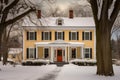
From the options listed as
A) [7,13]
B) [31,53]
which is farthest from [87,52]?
[7,13]

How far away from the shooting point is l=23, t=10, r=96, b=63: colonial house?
4575 cm

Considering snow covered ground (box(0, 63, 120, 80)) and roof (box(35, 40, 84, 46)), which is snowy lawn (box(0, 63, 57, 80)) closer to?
snow covered ground (box(0, 63, 120, 80))

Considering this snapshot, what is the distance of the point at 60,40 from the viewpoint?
150ft

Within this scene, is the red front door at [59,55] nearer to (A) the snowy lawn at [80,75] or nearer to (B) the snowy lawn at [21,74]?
(B) the snowy lawn at [21,74]

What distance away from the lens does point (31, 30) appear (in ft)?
151

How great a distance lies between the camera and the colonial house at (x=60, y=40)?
45750mm

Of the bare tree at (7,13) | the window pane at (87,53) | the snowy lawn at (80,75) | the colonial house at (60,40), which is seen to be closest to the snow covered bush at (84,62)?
the colonial house at (60,40)

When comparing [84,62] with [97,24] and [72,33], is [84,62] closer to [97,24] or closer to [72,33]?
[72,33]

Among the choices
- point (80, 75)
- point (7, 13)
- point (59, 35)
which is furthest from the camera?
point (59, 35)

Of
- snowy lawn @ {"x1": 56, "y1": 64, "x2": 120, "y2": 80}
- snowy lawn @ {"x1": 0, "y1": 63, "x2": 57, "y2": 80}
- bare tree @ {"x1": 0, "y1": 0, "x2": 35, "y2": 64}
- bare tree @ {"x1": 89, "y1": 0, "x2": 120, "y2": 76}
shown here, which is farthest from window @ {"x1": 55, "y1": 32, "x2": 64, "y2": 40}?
bare tree @ {"x1": 89, "y1": 0, "x2": 120, "y2": 76}

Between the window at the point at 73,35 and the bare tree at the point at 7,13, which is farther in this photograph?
the window at the point at 73,35

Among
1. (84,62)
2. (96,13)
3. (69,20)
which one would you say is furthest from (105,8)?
(69,20)

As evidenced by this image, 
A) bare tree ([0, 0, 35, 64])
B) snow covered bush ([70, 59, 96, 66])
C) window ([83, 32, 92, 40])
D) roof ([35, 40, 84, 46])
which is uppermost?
bare tree ([0, 0, 35, 64])

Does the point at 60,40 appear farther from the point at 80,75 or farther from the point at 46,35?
the point at 80,75
